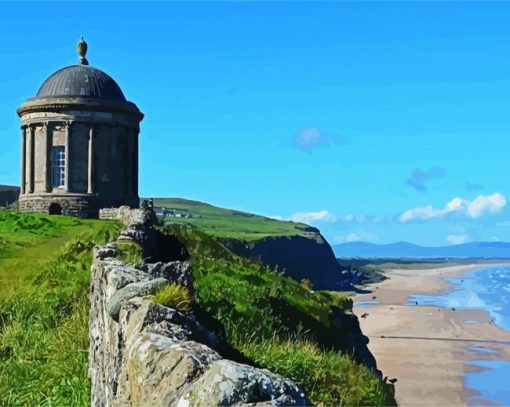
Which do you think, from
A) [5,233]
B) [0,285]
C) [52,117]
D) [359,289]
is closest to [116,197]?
[52,117]

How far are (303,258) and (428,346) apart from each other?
91.7 metres

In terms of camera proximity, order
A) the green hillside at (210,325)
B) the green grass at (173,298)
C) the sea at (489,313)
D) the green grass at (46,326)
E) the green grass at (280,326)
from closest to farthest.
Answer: the green grass at (173,298)
the green grass at (46,326)
the green hillside at (210,325)
the green grass at (280,326)
the sea at (489,313)

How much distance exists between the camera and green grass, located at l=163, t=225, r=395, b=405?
10.9m

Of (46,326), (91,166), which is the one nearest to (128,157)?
(91,166)

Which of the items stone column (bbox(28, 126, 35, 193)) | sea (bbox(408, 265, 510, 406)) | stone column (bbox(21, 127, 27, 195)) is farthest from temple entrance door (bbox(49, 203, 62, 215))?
sea (bbox(408, 265, 510, 406))

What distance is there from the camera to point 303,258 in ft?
517

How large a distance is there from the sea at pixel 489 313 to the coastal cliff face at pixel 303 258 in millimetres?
23050

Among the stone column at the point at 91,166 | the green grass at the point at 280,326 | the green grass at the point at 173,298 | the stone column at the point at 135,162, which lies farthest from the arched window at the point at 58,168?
the green grass at the point at 173,298

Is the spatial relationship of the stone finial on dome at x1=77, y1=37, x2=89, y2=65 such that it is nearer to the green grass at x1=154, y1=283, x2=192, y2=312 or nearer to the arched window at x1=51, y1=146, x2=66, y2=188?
the arched window at x1=51, y1=146, x2=66, y2=188

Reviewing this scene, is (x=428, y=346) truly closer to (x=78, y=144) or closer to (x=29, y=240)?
(x=78, y=144)

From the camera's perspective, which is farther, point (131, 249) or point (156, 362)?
point (131, 249)

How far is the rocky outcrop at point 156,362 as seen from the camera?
3.95 m

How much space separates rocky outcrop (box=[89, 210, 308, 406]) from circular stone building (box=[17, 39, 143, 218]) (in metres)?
36.3

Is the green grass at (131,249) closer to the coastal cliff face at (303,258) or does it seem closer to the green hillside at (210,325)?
the green hillside at (210,325)
